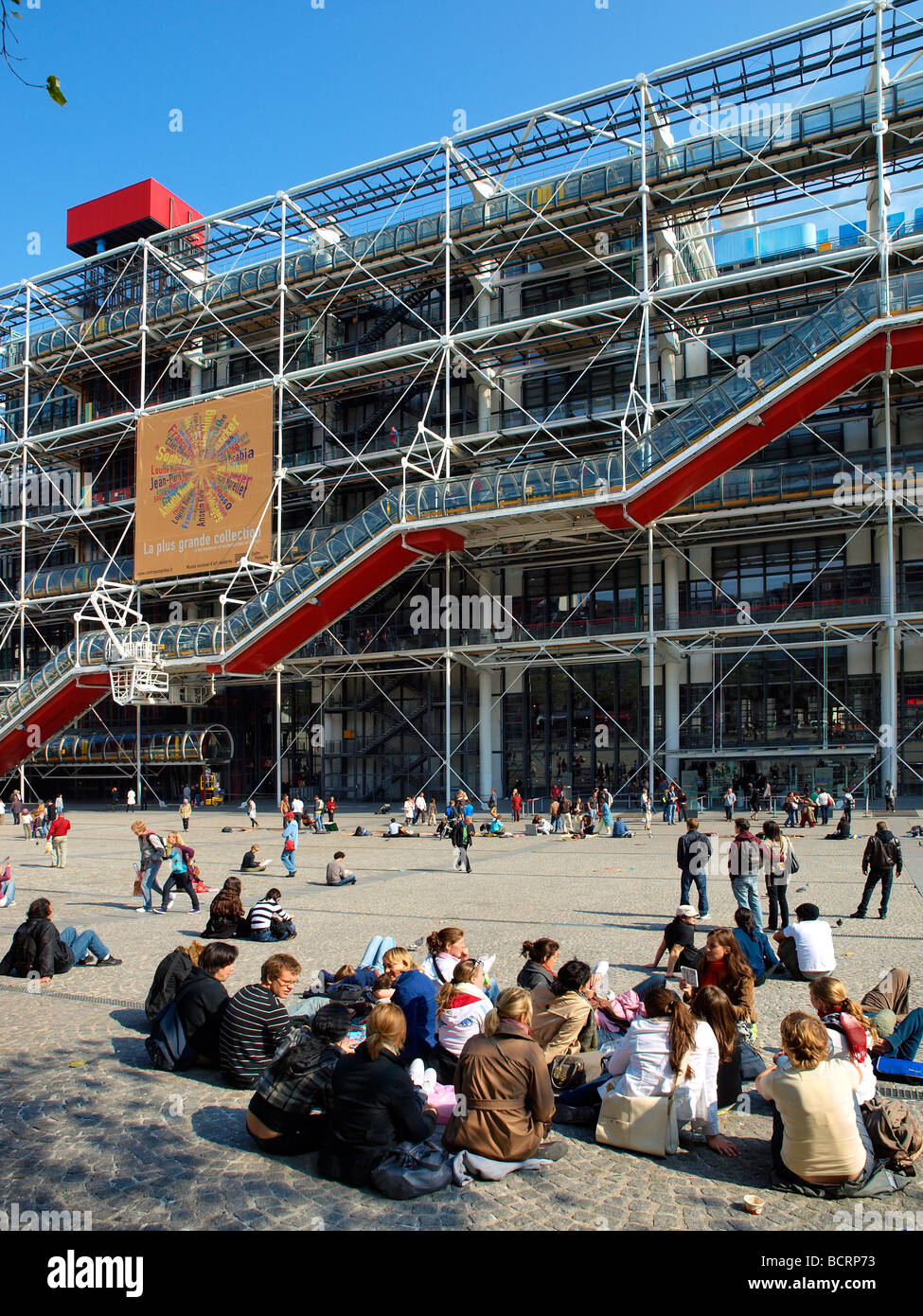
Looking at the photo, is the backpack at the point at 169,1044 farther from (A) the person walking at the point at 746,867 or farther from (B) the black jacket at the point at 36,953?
(A) the person walking at the point at 746,867

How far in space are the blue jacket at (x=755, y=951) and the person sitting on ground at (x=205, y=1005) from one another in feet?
13.0

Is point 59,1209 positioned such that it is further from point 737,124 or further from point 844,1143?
point 737,124

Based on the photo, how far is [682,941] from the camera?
8.30 m

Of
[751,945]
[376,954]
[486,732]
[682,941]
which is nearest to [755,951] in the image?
[751,945]

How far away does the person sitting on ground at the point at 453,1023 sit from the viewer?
583 cm

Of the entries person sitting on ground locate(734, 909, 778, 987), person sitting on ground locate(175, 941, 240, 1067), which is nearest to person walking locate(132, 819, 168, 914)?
person sitting on ground locate(175, 941, 240, 1067)

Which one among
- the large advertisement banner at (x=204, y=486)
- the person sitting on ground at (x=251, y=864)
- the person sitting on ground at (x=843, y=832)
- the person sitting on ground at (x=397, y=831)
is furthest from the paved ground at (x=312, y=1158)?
the large advertisement banner at (x=204, y=486)

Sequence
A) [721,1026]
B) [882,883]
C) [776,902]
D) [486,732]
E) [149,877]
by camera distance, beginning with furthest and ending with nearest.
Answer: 1. [486,732]
2. [149,877]
3. [882,883]
4. [776,902]
5. [721,1026]

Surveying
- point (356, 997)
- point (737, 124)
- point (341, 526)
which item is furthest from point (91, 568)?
point (356, 997)

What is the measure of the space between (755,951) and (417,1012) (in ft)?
10.8

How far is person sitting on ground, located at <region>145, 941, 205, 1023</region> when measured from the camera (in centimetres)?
704

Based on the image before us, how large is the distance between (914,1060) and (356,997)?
375 centimetres

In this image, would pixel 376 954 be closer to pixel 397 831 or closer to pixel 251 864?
pixel 251 864
